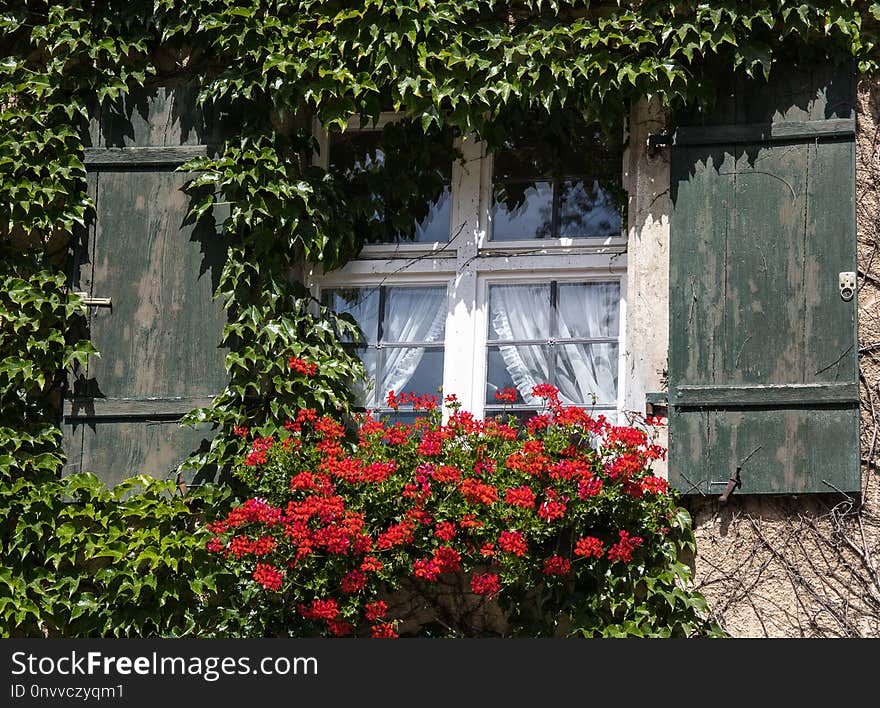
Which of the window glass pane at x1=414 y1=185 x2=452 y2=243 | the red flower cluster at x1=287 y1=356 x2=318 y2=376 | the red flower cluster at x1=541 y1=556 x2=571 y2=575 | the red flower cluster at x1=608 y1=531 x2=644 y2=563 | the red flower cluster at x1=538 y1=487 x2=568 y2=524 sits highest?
the window glass pane at x1=414 y1=185 x2=452 y2=243

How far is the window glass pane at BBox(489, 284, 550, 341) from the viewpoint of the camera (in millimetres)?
6129

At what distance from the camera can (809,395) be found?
18.2 ft

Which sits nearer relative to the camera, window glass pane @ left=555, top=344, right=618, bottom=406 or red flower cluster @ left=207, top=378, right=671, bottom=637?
red flower cluster @ left=207, top=378, right=671, bottom=637

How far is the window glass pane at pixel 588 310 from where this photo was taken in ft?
19.9

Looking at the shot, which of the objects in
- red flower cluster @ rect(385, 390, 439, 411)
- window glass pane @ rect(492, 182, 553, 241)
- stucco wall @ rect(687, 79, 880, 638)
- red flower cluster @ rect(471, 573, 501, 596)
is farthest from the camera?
window glass pane @ rect(492, 182, 553, 241)

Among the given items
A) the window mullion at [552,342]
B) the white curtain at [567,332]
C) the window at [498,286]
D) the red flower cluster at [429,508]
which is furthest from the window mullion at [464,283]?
the red flower cluster at [429,508]

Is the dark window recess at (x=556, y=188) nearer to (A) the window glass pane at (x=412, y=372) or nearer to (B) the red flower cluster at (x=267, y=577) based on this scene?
(A) the window glass pane at (x=412, y=372)

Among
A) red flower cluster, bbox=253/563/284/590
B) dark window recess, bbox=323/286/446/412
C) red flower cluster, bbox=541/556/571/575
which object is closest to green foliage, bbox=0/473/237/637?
red flower cluster, bbox=253/563/284/590

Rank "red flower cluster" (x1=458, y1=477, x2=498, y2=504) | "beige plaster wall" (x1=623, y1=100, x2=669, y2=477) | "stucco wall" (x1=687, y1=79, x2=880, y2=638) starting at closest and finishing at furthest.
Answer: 1. "red flower cluster" (x1=458, y1=477, x2=498, y2=504)
2. "stucco wall" (x1=687, y1=79, x2=880, y2=638)
3. "beige plaster wall" (x1=623, y1=100, x2=669, y2=477)

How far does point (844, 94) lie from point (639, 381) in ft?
4.46

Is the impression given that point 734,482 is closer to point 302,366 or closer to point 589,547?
point 589,547

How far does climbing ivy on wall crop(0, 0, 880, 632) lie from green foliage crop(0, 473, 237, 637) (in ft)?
0.29

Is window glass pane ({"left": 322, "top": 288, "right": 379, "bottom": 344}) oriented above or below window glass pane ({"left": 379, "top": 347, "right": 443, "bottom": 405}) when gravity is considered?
above

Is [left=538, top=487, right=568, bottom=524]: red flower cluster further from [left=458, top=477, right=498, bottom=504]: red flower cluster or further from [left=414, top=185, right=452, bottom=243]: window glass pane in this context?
[left=414, top=185, right=452, bottom=243]: window glass pane
